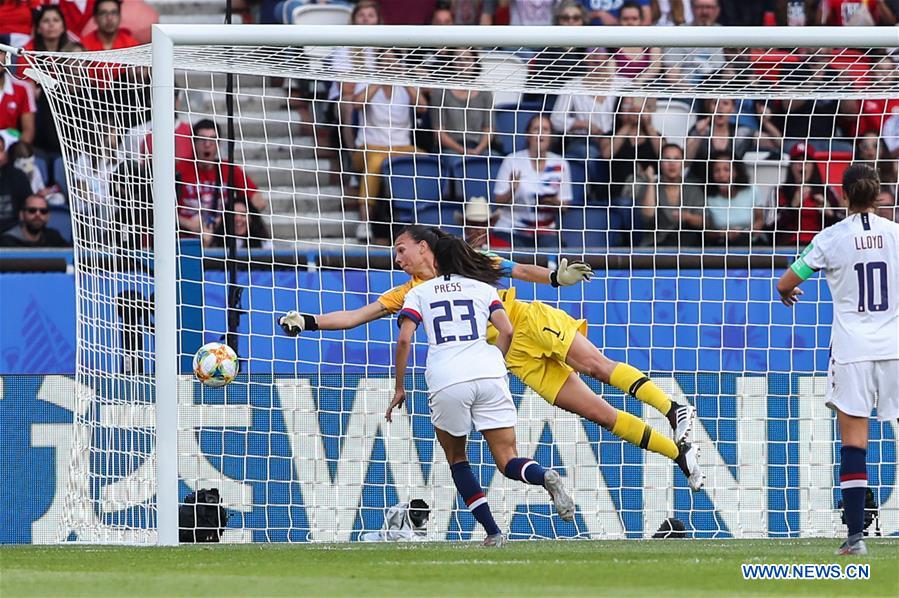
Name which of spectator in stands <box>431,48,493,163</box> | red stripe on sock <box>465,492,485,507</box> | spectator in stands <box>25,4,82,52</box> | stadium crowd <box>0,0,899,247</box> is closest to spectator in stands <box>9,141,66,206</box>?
stadium crowd <box>0,0,899,247</box>

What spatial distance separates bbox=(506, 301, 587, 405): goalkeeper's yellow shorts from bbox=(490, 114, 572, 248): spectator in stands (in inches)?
98.6

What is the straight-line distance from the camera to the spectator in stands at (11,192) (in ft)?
40.2

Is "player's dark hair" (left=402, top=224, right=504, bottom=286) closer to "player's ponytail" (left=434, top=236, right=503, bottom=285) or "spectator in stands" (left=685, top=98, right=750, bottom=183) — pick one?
"player's ponytail" (left=434, top=236, right=503, bottom=285)

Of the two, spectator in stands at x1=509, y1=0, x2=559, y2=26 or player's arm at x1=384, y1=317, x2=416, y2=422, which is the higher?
spectator in stands at x1=509, y1=0, x2=559, y2=26

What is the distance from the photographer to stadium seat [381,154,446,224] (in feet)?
38.9

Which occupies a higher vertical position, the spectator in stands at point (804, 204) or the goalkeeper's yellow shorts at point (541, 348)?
the spectator in stands at point (804, 204)

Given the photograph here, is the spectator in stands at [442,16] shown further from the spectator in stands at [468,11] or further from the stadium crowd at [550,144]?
the spectator in stands at [468,11]

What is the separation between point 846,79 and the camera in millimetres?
9906

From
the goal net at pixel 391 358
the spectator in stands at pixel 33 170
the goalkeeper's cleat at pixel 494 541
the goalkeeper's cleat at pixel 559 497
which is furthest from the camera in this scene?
the spectator in stands at pixel 33 170

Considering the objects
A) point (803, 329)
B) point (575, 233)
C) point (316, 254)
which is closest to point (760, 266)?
point (803, 329)

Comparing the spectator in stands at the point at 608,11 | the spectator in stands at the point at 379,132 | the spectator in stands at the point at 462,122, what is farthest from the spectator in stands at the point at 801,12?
the spectator in stands at the point at 379,132

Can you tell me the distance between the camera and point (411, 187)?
11977 millimetres

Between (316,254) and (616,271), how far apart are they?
212 cm

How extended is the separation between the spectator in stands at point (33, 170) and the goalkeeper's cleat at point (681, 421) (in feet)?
19.3
